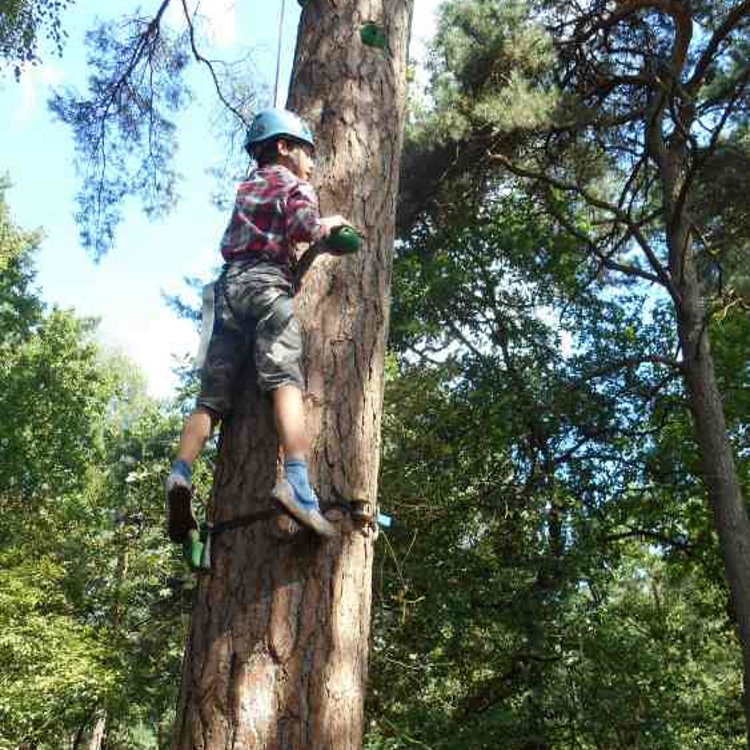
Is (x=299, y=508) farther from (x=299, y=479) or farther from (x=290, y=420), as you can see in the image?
(x=290, y=420)

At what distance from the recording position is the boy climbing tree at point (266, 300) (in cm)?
225

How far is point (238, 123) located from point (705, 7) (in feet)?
20.1

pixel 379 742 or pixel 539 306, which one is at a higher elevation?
pixel 539 306

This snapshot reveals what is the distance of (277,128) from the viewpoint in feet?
8.70

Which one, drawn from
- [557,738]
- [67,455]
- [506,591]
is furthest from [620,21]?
[67,455]

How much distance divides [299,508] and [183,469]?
0.53 m

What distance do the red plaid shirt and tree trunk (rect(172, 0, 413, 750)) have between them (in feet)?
0.46

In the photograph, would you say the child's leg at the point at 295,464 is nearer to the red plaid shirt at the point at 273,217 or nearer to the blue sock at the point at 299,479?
the blue sock at the point at 299,479

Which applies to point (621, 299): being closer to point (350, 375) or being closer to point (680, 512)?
point (680, 512)

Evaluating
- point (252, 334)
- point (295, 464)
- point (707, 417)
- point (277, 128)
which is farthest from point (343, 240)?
point (707, 417)

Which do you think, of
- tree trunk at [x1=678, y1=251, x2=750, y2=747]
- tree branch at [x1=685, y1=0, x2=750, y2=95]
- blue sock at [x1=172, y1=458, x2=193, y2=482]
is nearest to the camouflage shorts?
blue sock at [x1=172, y1=458, x2=193, y2=482]

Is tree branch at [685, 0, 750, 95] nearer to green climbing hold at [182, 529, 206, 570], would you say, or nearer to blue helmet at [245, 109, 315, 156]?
blue helmet at [245, 109, 315, 156]

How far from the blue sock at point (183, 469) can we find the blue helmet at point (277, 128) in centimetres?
108

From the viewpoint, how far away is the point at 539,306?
11.5 m
